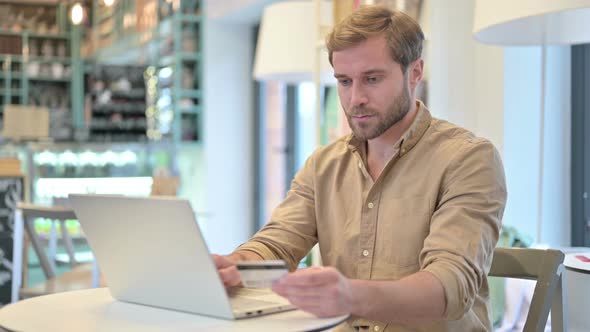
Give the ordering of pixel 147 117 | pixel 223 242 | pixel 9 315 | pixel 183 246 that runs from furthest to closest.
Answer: pixel 147 117 < pixel 223 242 < pixel 9 315 < pixel 183 246

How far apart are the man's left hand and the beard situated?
1.59ft

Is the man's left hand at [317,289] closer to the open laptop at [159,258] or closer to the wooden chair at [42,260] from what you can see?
the open laptop at [159,258]

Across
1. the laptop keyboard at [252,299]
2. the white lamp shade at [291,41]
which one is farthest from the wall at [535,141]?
the laptop keyboard at [252,299]

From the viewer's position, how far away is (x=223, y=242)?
7.65 m

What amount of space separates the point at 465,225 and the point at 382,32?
0.41 metres

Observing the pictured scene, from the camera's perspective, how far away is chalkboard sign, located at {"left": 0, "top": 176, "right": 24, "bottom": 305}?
4113 mm

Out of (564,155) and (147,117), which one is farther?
(147,117)

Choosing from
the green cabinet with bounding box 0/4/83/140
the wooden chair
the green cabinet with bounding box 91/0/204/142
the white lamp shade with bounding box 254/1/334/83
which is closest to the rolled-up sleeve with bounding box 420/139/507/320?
the wooden chair

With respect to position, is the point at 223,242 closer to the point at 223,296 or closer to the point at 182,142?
the point at 182,142

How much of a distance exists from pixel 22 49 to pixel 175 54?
3.56 metres

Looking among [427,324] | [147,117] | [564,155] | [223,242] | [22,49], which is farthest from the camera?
[22,49]

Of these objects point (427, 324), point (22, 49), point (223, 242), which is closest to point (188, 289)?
point (427, 324)

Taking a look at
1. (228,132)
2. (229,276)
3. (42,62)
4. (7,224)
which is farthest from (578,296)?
(42,62)

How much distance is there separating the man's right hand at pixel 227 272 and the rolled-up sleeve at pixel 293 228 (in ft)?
0.75
